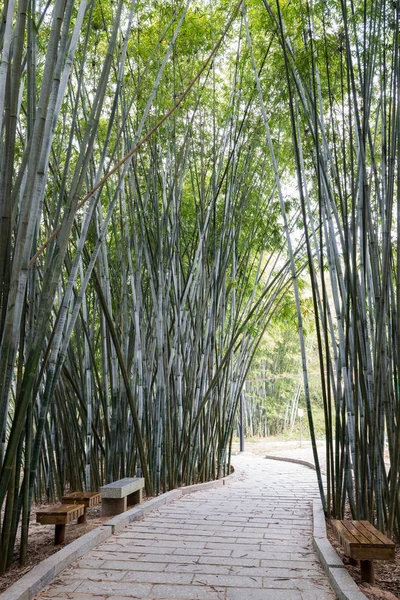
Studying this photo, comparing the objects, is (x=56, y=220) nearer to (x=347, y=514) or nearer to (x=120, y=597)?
(x=120, y=597)

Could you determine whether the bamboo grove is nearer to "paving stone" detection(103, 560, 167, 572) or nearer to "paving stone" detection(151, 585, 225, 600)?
"paving stone" detection(103, 560, 167, 572)

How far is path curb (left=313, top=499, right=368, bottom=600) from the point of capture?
75.4 inches

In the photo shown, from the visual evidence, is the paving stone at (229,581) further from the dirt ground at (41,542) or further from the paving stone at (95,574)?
the dirt ground at (41,542)

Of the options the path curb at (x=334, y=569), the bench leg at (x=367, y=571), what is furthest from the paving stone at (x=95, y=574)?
the bench leg at (x=367, y=571)

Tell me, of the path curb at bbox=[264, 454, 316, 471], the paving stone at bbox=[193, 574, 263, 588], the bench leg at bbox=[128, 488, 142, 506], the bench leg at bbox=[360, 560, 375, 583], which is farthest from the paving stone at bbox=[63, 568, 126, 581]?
the path curb at bbox=[264, 454, 316, 471]

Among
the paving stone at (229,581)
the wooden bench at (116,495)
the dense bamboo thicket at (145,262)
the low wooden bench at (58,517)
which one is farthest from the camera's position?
the dense bamboo thicket at (145,262)

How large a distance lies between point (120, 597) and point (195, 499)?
235cm

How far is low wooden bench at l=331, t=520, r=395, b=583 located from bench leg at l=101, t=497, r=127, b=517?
1.50m

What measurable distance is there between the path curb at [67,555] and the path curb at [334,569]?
97 cm

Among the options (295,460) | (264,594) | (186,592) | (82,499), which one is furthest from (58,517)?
(295,460)

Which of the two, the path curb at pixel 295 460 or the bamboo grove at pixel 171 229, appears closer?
the bamboo grove at pixel 171 229

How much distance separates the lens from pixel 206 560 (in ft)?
7.98

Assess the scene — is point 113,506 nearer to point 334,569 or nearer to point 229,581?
point 229,581

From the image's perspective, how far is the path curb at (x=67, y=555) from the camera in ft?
6.19
